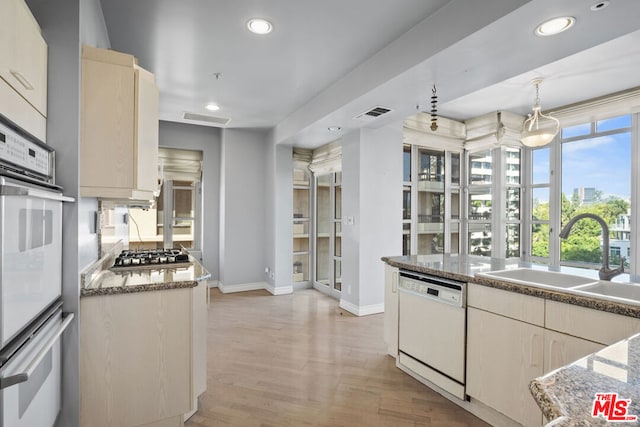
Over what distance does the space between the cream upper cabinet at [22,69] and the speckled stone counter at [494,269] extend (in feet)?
7.91

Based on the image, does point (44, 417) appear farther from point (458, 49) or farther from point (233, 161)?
point (233, 161)

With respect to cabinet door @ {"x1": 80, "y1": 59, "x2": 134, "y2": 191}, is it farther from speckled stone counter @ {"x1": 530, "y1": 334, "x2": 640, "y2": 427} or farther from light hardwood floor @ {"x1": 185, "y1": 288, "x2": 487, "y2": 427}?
speckled stone counter @ {"x1": 530, "y1": 334, "x2": 640, "y2": 427}

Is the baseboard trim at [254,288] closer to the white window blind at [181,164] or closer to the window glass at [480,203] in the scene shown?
the white window blind at [181,164]

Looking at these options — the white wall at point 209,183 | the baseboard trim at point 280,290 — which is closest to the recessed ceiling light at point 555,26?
the baseboard trim at point 280,290

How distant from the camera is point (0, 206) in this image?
3.31 ft

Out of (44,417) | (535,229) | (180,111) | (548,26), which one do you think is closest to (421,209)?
(535,229)

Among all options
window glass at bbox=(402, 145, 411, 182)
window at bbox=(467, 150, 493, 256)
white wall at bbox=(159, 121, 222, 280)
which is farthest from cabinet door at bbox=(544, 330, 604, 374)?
white wall at bbox=(159, 121, 222, 280)

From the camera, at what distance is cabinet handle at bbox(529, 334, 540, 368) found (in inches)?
69.9

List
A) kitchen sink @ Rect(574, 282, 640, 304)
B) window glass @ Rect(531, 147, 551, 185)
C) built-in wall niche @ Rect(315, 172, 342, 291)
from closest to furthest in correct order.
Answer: kitchen sink @ Rect(574, 282, 640, 304)
window glass @ Rect(531, 147, 551, 185)
built-in wall niche @ Rect(315, 172, 342, 291)

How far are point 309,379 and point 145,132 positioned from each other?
2.17m

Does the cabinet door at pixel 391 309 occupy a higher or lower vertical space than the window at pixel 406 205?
lower

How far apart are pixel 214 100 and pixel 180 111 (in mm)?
741

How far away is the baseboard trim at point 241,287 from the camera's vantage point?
18.1ft

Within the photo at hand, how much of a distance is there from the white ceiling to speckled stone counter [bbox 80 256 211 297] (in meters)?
1.84
